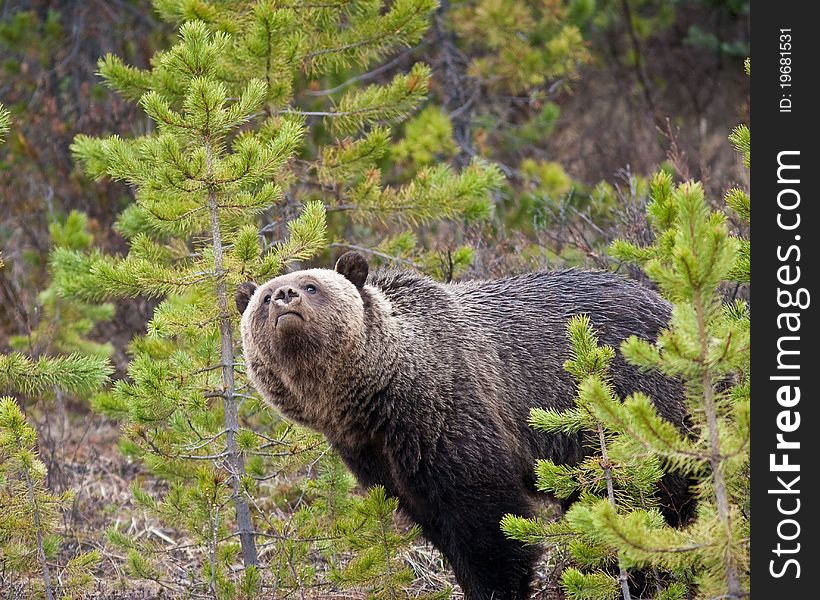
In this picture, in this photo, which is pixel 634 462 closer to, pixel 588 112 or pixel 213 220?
pixel 213 220

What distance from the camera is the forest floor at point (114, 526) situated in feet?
21.4

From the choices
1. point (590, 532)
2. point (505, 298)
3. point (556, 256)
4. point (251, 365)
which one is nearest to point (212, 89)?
point (251, 365)

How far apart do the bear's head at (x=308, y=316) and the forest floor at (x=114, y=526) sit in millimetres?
1393

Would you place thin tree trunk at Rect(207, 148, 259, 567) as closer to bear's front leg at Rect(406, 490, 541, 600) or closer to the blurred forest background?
the blurred forest background

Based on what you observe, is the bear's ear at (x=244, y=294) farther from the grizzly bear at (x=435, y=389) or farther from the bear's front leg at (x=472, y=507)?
the bear's front leg at (x=472, y=507)

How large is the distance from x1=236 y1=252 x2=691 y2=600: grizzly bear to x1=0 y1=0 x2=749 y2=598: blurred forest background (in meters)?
0.76

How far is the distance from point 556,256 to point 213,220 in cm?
373

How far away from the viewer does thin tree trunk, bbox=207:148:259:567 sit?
613cm

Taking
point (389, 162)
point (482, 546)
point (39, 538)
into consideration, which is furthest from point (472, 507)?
point (389, 162)

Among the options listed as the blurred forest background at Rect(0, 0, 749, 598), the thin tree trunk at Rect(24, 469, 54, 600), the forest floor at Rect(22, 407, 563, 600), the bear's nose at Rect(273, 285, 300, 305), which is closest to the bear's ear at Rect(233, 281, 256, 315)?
the bear's nose at Rect(273, 285, 300, 305)

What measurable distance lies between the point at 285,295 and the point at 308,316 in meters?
0.15

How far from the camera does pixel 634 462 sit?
4605 millimetres

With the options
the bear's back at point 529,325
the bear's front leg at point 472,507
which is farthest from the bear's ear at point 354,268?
the bear's front leg at point 472,507

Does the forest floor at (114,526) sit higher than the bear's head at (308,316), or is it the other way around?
the bear's head at (308,316)
